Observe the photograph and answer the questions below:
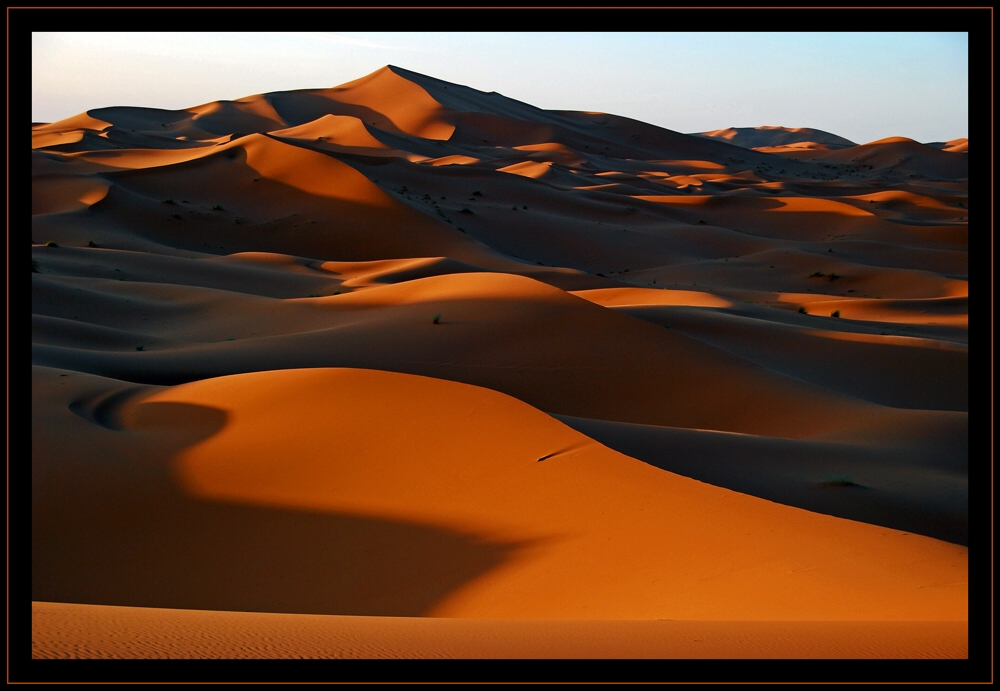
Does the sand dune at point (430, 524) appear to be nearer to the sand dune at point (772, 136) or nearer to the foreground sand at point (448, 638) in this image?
the foreground sand at point (448, 638)

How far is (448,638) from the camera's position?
2559mm

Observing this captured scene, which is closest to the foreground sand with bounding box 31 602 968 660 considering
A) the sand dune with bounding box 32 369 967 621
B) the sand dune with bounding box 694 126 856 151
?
the sand dune with bounding box 32 369 967 621

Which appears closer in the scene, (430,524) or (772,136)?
(430,524)

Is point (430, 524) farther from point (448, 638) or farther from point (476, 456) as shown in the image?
point (448, 638)

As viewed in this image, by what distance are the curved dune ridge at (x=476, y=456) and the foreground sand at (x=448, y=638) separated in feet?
0.06

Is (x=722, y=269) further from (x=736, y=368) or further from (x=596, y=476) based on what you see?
(x=596, y=476)

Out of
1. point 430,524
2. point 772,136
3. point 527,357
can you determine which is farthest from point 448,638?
point 772,136

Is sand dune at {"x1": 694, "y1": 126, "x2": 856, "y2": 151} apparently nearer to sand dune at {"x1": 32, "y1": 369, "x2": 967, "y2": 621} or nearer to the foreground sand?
sand dune at {"x1": 32, "y1": 369, "x2": 967, "y2": 621}

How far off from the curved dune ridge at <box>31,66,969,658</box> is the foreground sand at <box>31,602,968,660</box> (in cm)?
2

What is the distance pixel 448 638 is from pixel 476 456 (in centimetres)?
316

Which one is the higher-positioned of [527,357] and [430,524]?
[527,357]

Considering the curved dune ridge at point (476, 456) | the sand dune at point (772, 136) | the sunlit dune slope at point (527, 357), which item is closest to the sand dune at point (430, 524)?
the curved dune ridge at point (476, 456)
